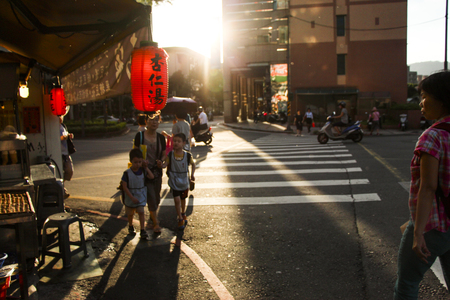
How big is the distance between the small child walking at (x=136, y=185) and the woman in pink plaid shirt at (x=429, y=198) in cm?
390

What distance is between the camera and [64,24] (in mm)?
5562

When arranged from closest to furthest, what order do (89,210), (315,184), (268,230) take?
(268,230), (89,210), (315,184)

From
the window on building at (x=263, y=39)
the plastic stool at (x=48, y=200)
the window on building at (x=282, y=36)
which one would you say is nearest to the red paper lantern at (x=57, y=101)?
the plastic stool at (x=48, y=200)

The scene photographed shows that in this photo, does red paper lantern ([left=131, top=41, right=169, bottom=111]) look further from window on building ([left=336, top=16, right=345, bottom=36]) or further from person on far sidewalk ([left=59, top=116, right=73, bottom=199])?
window on building ([left=336, top=16, right=345, bottom=36])

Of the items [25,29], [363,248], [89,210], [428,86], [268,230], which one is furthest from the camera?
[89,210]

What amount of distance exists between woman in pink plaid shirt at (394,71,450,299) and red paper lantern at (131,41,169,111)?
4.08m

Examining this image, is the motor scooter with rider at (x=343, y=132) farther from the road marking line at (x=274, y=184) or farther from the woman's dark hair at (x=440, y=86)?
the woman's dark hair at (x=440, y=86)

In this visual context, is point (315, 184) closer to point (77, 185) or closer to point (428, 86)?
point (77, 185)

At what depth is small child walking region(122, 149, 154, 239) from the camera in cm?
555

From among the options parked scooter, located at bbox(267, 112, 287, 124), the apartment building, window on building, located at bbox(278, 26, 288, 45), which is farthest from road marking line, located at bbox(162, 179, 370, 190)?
window on building, located at bbox(278, 26, 288, 45)

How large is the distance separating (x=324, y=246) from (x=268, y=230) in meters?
1.03

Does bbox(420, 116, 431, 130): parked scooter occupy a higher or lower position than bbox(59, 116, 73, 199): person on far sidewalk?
lower

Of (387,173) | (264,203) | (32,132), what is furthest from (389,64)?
(32,132)

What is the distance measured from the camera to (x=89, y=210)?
716cm
